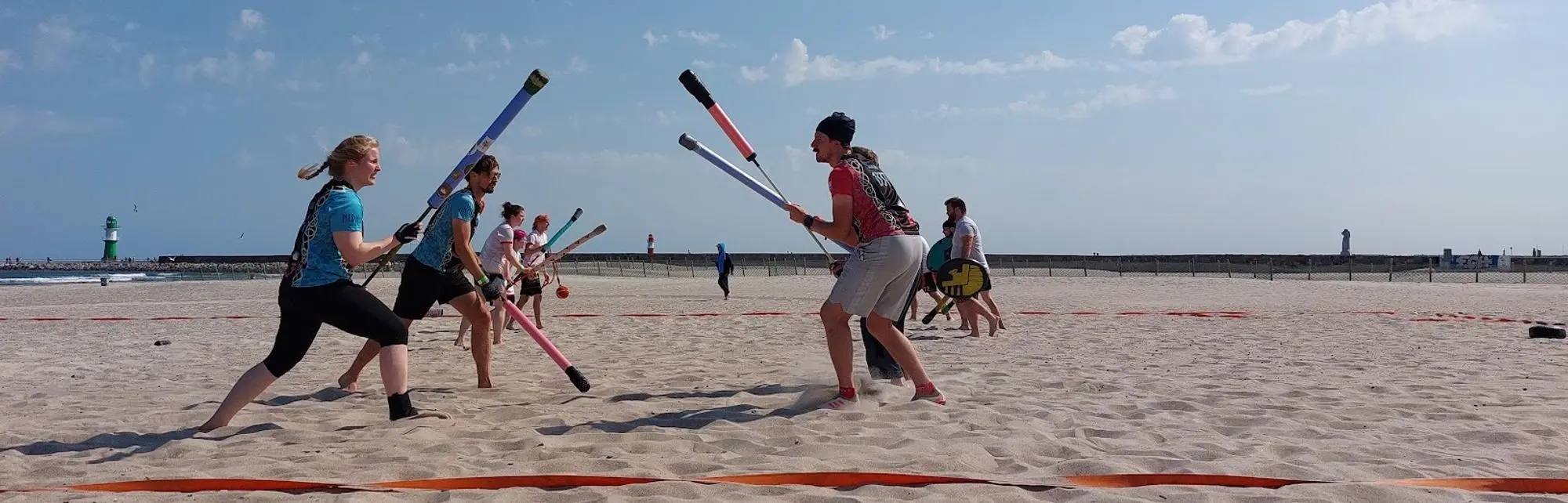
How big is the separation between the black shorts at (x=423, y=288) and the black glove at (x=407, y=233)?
3.28ft

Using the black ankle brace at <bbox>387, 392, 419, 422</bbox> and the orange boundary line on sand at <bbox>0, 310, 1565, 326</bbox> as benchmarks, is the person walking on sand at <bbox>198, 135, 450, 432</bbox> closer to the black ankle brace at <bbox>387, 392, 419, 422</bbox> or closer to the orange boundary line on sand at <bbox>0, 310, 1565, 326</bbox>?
the black ankle brace at <bbox>387, 392, 419, 422</bbox>

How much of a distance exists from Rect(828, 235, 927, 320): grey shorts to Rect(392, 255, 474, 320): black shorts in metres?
2.21

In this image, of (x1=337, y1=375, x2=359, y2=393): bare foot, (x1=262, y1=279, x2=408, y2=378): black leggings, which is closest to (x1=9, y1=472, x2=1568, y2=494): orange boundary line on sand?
(x1=262, y1=279, x2=408, y2=378): black leggings

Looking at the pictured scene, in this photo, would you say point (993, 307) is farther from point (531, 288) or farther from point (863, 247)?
point (863, 247)

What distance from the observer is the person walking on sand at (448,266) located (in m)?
5.42

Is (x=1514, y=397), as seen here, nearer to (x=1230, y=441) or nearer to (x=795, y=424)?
(x=1230, y=441)

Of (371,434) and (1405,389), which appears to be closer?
(371,434)

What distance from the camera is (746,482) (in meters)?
3.42

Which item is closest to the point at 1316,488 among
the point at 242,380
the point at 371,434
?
the point at 371,434

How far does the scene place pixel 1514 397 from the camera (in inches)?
203

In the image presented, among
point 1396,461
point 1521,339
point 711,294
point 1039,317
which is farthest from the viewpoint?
point 711,294

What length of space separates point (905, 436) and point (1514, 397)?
3346mm

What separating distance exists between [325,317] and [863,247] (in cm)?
230

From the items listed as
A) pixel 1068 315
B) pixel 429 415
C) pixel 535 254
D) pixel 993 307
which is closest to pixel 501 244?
pixel 535 254
